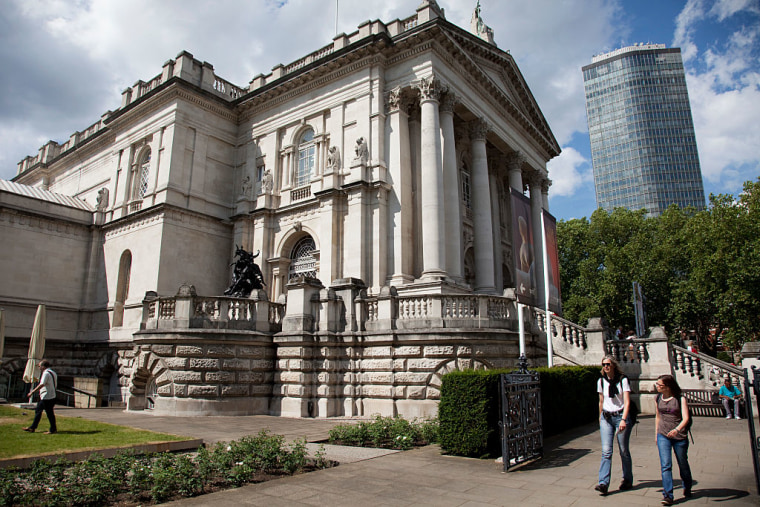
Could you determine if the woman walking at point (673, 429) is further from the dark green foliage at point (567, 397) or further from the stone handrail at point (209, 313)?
the stone handrail at point (209, 313)

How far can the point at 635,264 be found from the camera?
40.7 m

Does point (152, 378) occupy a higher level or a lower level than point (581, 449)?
higher

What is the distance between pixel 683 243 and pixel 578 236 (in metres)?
9.24

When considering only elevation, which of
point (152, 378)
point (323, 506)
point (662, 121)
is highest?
point (662, 121)

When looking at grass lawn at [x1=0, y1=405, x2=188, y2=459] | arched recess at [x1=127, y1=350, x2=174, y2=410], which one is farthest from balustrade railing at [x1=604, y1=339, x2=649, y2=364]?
Result: arched recess at [x1=127, y1=350, x2=174, y2=410]

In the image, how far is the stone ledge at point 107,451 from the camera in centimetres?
857

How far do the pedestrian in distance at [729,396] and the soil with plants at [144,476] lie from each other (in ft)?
45.3

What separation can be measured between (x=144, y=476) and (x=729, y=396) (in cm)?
1705

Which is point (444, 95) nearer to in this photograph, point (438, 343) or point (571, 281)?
point (438, 343)

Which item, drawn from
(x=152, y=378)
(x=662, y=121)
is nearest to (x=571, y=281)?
(x=152, y=378)

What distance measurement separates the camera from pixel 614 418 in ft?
25.8

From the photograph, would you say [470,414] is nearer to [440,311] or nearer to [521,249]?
[440,311]

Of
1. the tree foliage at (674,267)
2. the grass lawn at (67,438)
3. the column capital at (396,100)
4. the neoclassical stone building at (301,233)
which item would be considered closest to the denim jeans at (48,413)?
the grass lawn at (67,438)

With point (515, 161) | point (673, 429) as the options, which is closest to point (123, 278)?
point (515, 161)
